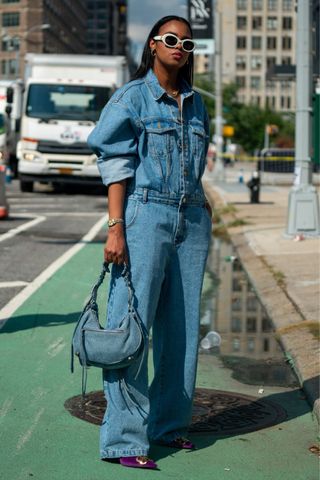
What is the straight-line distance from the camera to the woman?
16.4 ft

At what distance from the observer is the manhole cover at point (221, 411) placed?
232 inches

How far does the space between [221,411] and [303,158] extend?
450 inches

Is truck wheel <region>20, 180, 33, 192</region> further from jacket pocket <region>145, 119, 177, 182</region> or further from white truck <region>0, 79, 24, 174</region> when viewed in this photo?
jacket pocket <region>145, 119, 177, 182</region>

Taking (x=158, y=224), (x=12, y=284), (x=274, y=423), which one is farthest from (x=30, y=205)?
(x=158, y=224)

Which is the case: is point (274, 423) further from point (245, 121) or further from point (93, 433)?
point (245, 121)

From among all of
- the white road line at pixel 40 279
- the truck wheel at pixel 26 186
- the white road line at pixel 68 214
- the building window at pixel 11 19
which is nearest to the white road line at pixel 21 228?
the white road line at pixel 68 214

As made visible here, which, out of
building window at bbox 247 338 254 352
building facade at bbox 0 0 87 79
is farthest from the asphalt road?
building facade at bbox 0 0 87 79

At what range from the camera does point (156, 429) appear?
5.36 metres

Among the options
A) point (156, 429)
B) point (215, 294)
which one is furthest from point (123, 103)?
point (215, 294)

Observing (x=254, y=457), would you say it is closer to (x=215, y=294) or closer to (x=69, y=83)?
(x=215, y=294)

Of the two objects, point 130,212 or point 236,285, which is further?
point 236,285

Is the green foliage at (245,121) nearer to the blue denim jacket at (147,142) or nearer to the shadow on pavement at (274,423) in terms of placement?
the shadow on pavement at (274,423)

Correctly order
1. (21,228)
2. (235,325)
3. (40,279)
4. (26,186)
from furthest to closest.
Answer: (26,186), (21,228), (40,279), (235,325)

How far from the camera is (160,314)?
5.31m
